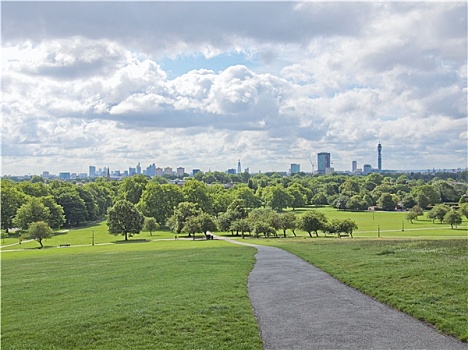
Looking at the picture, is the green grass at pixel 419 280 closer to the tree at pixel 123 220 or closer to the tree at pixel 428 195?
the tree at pixel 123 220

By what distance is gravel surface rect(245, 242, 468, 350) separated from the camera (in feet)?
37.7

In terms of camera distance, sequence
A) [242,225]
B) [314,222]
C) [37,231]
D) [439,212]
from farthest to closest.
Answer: [439,212], [242,225], [314,222], [37,231]

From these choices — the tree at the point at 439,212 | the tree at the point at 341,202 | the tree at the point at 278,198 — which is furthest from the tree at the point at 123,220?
the tree at the point at 341,202

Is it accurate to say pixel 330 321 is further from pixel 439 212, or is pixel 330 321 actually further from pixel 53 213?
pixel 439 212

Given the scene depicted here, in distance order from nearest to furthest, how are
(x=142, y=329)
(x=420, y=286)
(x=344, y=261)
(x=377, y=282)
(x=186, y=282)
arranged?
(x=142, y=329) → (x=420, y=286) → (x=377, y=282) → (x=186, y=282) → (x=344, y=261)

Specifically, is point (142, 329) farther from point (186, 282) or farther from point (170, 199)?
point (170, 199)

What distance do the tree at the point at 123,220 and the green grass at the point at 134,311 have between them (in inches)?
1982

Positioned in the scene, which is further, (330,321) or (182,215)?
(182,215)

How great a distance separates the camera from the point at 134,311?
14.6m

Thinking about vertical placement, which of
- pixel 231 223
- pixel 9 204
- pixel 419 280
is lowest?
pixel 231 223

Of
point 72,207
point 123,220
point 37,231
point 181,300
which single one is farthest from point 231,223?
point 181,300

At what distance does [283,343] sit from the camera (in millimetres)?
11555

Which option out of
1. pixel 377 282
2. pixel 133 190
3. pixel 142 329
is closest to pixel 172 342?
pixel 142 329

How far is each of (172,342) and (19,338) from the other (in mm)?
4908
